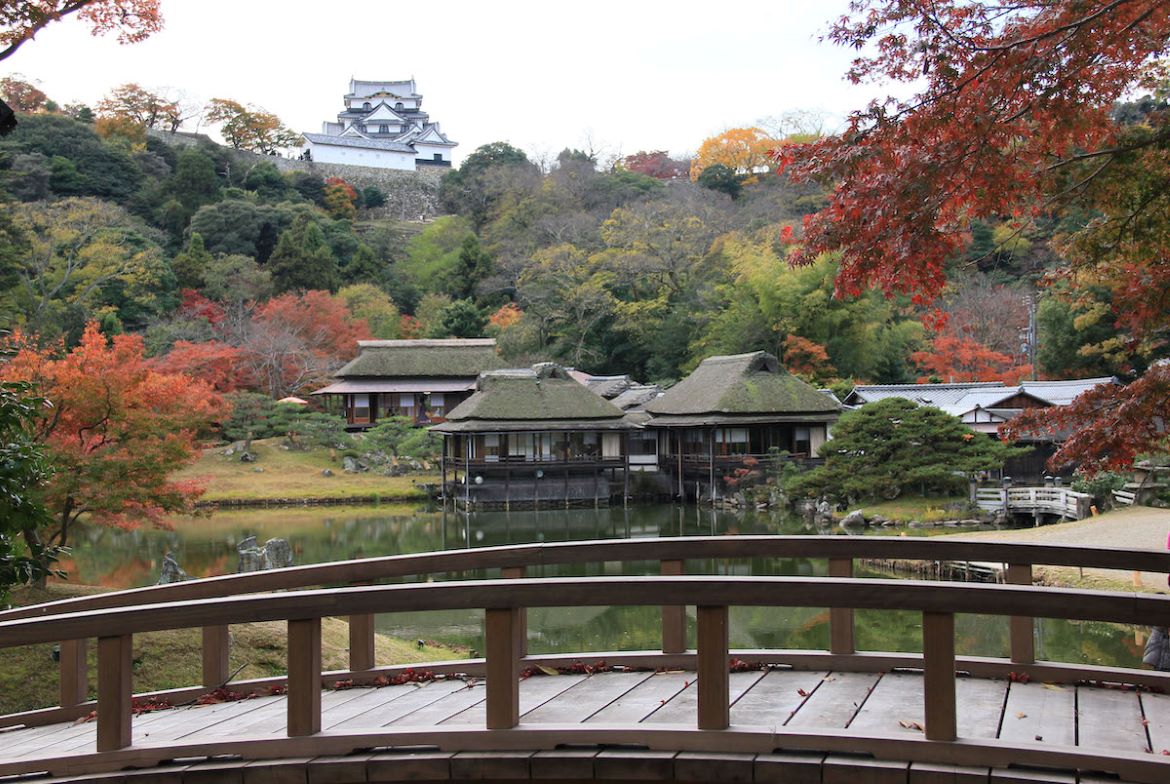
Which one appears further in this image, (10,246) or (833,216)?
(10,246)

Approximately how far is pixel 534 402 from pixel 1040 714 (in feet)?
90.0

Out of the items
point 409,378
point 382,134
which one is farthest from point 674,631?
point 382,134

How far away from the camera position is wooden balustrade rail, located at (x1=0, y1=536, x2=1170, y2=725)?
3.80 m

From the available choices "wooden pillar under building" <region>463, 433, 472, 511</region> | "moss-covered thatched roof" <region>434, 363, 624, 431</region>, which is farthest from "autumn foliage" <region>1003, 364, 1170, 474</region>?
"moss-covered thatched roof" <region>434, 363, 624, 431</region>

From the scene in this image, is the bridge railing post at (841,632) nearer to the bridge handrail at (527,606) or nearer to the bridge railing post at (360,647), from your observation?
the bridge handrail at (527,606)

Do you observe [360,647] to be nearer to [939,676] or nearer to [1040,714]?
[939,676]

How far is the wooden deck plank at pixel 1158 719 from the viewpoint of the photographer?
A: 2838 millimetres

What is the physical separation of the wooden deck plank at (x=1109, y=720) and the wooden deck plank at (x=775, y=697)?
86 cm

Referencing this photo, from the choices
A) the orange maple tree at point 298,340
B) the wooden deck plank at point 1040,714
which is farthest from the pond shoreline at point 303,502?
the wooden deck plank at point 1040,714

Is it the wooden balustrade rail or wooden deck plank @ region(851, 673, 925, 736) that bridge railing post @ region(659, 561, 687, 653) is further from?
Answer: wooden deck plank @ region(851, 673, 925, 736)

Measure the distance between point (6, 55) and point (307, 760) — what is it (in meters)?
4.90

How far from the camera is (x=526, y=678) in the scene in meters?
3.89

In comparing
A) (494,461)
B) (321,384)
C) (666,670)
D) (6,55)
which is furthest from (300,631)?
(321,384)

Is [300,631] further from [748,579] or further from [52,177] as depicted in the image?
[52,177]
